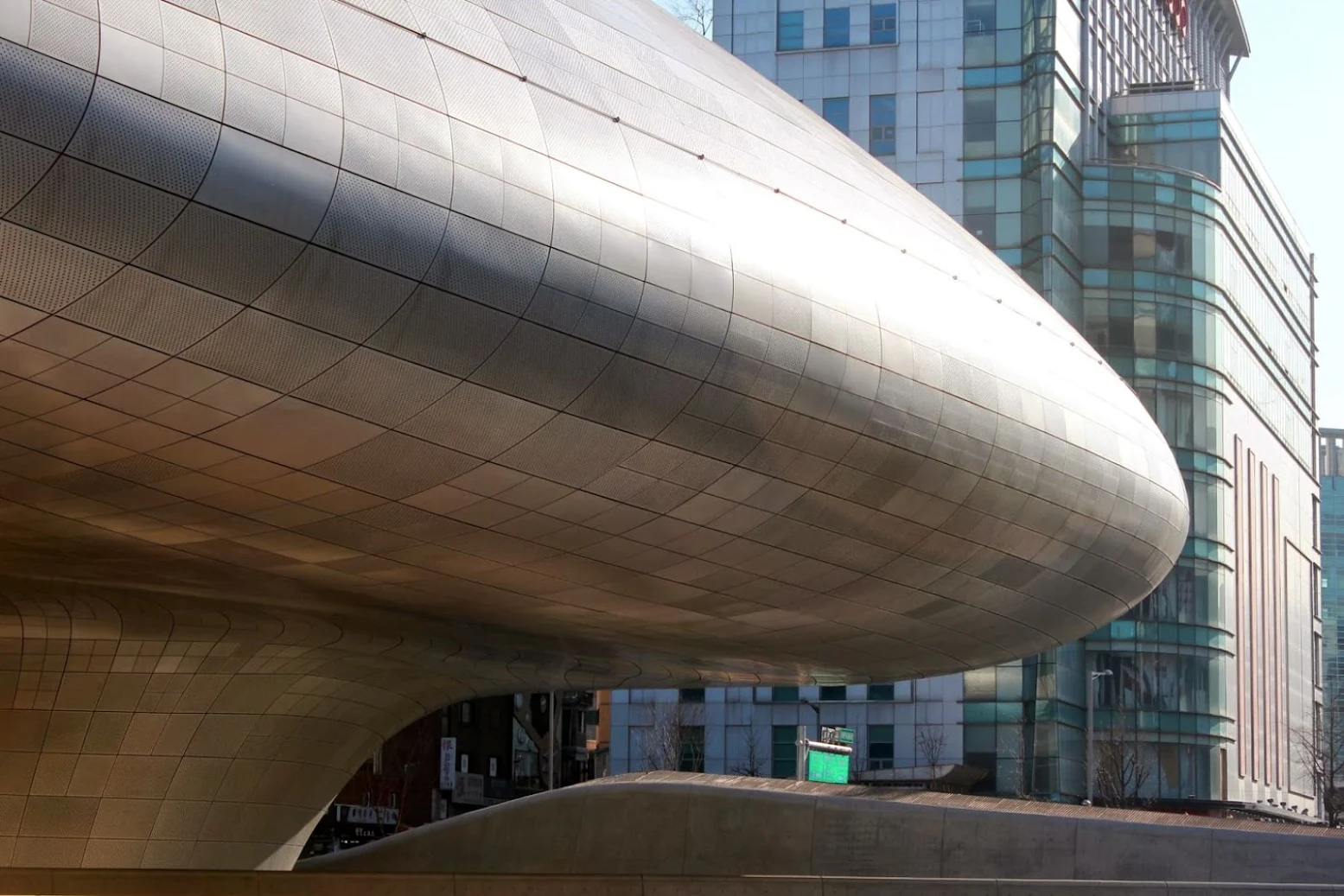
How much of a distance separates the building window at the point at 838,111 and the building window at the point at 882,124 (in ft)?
3.47

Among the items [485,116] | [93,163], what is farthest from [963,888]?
[93,163]

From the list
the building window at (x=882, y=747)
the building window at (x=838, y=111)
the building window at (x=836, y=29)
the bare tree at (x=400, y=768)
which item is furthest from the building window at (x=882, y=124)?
the bare tree at (x=400, y=768)

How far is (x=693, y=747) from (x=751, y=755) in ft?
11.1

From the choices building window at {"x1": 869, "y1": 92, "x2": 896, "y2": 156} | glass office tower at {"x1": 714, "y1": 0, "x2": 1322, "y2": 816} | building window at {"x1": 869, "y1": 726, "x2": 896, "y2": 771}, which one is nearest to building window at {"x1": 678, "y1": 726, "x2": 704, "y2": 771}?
building window at {"x1": 869, "y1": 726, "x2": 896, "y2": 771}

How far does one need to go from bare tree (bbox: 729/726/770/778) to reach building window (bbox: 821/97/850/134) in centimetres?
2737

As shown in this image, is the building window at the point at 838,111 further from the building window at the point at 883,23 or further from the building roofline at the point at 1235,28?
the building roofline at the point at 1235,28

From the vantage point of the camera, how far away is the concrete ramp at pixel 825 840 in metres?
27.7

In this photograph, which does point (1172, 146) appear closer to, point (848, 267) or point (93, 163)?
point (848, 267)

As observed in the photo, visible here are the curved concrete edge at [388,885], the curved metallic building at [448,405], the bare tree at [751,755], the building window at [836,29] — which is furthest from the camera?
the building window at [836,29]

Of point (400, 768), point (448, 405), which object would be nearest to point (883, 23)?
point (400, 768)

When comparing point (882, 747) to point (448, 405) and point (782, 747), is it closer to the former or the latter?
point (782, 747)

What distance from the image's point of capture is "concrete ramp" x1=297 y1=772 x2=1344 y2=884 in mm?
27734

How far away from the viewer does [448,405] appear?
15.7m

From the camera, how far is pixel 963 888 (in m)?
21.6
